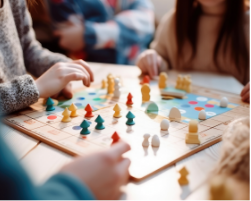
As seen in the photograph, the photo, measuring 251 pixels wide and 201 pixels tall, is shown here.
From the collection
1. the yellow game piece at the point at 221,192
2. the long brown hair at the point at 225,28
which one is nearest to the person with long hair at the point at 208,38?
the long brown hair at the point at 225,28

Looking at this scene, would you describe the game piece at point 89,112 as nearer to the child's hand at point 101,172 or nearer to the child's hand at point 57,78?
the child's hand at point 57,78

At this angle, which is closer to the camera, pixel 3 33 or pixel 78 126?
pixel 78 126

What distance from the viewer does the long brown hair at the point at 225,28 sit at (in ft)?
4.05

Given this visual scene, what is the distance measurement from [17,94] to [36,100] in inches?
1.9

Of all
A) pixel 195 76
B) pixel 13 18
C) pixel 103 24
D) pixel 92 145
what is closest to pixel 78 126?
pixel 92 145

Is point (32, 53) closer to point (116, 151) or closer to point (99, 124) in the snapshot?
point (99, 124)

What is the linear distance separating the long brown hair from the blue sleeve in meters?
1.10

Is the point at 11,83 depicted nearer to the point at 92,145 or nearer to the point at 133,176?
the point at 92,145

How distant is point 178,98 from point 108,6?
1252 mm

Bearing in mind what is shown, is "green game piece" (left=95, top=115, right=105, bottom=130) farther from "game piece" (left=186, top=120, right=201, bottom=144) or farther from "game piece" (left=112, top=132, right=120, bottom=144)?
"game piece" (left=186, top=120, right=201, bottom=144)

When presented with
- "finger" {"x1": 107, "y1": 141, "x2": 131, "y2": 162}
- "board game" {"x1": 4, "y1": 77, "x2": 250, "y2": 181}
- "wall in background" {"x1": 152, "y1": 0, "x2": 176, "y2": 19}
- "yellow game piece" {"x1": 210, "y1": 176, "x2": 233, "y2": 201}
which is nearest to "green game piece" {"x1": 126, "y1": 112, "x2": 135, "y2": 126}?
"board game" {"x1": 4, "y1": 77, "x2": 250, "y2": 181}

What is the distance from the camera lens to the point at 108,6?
1.92m

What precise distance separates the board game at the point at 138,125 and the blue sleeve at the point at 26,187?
16 cm

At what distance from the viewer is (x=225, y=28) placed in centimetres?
128
